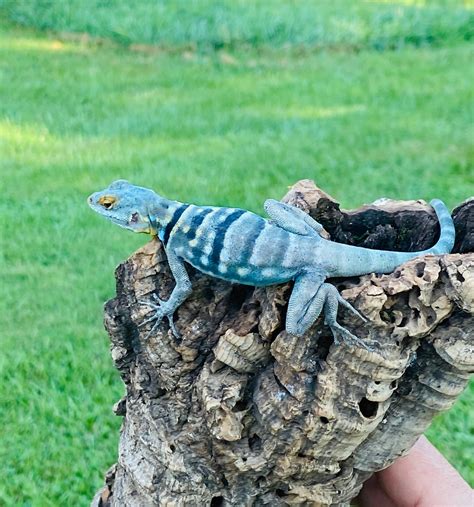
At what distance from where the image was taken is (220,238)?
1938 mm

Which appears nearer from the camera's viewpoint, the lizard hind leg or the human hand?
the lizard hind leg

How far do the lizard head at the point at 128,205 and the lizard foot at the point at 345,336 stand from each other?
59 cm

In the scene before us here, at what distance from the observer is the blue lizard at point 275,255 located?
6.10ft

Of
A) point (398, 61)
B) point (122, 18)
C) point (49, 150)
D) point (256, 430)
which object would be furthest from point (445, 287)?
point (122, 18)

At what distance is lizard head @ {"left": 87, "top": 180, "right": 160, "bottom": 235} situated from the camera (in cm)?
212

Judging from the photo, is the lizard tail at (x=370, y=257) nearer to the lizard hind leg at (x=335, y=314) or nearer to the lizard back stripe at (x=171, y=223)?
the lizard hind leg at (x=335, y=314)

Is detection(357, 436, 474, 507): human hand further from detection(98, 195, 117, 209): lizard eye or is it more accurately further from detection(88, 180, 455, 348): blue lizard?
detection(98, 195, 117, 209): lizard eye

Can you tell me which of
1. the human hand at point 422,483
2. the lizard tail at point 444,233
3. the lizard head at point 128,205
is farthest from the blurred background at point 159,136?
the lizard tail at point 444,233

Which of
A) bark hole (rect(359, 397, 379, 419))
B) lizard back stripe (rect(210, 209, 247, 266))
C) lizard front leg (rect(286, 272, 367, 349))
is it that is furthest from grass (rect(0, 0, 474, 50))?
bark hole (rect(359, 397, 379, 419))

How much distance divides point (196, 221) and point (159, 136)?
4.75 meters

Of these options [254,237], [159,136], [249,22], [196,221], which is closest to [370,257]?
[254,237]

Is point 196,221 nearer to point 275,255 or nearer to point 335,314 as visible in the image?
point 275,255

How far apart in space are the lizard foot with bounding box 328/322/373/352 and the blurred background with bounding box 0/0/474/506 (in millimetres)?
2064

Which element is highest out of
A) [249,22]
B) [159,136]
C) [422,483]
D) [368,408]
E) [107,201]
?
[107,201]
